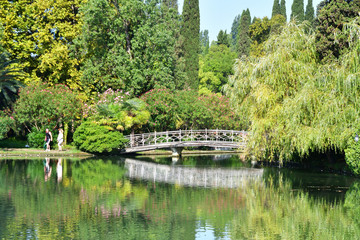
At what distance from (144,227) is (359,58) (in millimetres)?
14841

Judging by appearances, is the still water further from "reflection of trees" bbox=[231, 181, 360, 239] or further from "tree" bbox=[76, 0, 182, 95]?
"tree" bbox=[76, 0, 182, 95]

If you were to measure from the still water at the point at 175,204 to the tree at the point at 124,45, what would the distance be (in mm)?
16110

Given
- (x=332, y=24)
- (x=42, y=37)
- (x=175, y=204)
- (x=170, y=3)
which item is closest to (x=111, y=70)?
(x=42, y=37)

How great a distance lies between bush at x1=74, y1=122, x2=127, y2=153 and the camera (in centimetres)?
3756

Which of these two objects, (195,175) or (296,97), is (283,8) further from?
(195,175)

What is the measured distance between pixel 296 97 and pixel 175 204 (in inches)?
460

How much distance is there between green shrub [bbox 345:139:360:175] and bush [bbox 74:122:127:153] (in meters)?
19.2

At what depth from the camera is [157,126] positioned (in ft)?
137

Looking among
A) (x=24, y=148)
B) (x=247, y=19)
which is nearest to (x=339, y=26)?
(x=24, y=148)

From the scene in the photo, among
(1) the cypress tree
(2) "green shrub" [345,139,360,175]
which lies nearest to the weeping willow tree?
(2) "green shrub" [345,139,360,175]

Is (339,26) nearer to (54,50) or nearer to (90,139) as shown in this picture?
(90,139)

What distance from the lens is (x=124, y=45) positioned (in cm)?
4312

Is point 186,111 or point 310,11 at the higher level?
point 310,11

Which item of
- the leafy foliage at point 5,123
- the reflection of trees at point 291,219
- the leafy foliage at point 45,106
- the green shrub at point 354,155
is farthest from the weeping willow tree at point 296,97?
the leafy foliage at point 5,123
